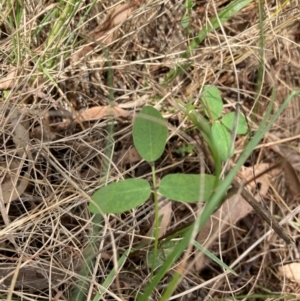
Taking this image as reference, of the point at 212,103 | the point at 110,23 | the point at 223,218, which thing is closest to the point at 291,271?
the point at 223,218

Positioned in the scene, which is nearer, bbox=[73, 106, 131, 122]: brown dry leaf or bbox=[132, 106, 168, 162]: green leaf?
bbox=[132, 106, 168, 162]: green leaf

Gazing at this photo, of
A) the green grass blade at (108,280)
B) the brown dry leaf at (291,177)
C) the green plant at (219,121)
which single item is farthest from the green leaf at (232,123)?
the green grass blade at (108,280)

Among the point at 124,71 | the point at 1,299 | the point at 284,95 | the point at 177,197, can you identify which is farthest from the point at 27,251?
the point at 284,95

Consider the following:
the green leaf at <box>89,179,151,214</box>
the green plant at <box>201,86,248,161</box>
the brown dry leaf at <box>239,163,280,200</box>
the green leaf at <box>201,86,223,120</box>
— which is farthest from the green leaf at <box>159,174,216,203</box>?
the brown dry leaf at <box>239,163,280,200</box>

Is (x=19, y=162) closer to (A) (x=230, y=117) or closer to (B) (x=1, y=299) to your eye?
(B) (x=1, y=299)

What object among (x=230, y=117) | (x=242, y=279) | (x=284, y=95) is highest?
(x=230, y=117)

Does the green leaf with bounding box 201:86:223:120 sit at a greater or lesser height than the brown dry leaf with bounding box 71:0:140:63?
Answer: lesser

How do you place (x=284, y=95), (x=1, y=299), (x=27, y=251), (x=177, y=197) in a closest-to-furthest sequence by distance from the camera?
(x=177, y=197)
(x=1, y=299)
(x=27, y=251)
(x=284, y=95)

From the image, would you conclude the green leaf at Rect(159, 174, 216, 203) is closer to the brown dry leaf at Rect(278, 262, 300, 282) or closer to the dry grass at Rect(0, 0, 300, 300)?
the dry grass at Rect(0, 0, 300, 300)

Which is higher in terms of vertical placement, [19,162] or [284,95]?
[19,162]
